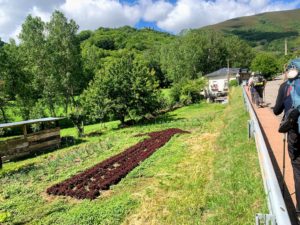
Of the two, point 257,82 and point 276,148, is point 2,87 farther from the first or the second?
point 276,148

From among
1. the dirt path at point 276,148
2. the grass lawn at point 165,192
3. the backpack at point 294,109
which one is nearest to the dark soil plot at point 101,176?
the grass lawn at point 165,192

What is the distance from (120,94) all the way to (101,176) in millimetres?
17037

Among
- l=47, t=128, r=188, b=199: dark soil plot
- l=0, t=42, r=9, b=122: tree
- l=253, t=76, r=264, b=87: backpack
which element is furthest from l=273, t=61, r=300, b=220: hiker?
l=0, t=42, r=9, b=122: tree

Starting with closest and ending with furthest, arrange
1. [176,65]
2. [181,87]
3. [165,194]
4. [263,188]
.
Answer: [263,188] → [165,194] → [181,87] → [176,65]

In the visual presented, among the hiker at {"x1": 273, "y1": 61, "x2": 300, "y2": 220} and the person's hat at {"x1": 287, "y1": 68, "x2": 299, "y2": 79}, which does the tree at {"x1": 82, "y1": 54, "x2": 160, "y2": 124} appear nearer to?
the hiker at {"x1": 273, "y1": 61, "x2": 300, "y2": 220}

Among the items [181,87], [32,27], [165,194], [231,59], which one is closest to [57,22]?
[32,27]

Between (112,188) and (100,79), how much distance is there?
19.3 m

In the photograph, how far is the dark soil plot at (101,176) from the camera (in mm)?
10144

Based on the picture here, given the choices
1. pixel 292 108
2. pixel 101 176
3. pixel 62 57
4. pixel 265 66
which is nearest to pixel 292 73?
pixel 292 108

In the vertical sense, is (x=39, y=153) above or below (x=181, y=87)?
below

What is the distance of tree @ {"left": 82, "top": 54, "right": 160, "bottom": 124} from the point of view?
2784 cm

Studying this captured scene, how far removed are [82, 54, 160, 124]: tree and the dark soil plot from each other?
478 inches

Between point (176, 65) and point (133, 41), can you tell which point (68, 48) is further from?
point (133, 41)

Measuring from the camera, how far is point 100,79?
93.2 ft
